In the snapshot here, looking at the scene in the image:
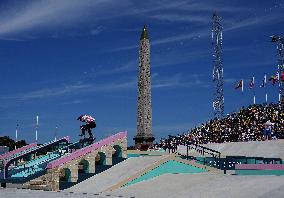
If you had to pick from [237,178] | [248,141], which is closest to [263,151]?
[248,141]

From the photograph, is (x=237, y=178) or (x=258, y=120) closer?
(x=237, y=178)

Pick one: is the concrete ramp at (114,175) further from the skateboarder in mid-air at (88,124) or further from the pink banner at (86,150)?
the skateboarder in mid-air at (88,124)

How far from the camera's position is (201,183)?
68.1 ft

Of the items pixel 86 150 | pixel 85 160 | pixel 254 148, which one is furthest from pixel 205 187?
pixel 254 148

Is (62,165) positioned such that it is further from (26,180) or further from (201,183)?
(201,183)

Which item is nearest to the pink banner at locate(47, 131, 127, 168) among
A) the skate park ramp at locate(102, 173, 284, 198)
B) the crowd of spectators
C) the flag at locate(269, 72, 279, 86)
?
the skate park ramp at locate(102, 173, 284, 198)

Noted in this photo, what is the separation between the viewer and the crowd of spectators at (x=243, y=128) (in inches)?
1777

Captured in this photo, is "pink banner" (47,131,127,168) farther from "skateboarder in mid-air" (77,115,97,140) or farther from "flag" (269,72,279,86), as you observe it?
"flag" (269,72,279,86)

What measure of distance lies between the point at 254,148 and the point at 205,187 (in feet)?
72.3

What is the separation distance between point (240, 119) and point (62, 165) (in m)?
28.8

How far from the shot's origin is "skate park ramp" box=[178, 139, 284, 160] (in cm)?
3791

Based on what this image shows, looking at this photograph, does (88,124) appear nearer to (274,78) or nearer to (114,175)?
(114,175)

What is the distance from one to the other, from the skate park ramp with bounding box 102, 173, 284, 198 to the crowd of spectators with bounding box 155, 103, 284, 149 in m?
19.8

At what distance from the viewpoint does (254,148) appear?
40.7 metres
